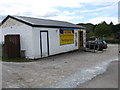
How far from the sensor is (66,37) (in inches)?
597

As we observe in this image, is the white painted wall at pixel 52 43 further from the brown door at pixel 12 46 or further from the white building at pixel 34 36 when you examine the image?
A: the brown door at pixel 12 46

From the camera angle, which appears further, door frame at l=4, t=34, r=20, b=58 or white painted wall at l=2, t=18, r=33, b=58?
white painted wall at l=2, t=18, r=33, b=58

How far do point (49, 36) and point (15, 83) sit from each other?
766 centimetres

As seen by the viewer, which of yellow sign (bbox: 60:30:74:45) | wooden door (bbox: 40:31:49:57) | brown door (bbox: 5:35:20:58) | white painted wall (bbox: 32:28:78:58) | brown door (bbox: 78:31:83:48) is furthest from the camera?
brown door (bbox: 78:31:83:48)

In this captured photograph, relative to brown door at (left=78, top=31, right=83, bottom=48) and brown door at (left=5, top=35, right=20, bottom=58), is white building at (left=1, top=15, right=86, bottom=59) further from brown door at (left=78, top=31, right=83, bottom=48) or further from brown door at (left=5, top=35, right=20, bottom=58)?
brown door at (left=78, top=31, right=83, bottom=48)

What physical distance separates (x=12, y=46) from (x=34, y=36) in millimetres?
1878

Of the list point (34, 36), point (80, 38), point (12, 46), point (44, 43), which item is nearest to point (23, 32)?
point (34, 36)

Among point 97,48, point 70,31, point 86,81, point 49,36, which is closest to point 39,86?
point 86,81

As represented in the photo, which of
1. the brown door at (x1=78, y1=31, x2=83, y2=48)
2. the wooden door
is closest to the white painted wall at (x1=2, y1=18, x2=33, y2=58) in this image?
the wooden door

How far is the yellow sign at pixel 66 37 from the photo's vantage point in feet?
47.6

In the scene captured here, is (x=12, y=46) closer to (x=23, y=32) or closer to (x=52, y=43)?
(x=23, y=32)

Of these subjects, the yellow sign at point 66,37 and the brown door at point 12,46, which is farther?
the yellow sign at point 66,37

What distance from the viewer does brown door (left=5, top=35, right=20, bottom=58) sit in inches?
436

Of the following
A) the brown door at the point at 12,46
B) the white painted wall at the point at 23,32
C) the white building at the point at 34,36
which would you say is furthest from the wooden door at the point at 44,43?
the brown door at the point at 12,46
